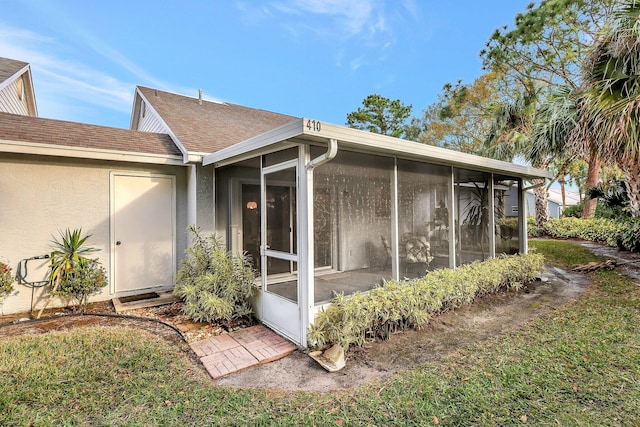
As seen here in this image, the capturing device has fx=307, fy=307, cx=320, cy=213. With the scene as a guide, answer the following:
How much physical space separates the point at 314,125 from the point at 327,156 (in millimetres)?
398

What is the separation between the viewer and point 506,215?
24.5 feet

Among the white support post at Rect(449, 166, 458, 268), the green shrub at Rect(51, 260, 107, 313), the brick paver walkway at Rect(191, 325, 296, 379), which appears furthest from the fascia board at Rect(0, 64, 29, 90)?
the white support post at Rect(449, 166, 458, 268)

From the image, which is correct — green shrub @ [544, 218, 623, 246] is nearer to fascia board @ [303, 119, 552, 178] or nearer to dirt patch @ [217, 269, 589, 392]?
fascia board @ [303, 119, 552, 178]

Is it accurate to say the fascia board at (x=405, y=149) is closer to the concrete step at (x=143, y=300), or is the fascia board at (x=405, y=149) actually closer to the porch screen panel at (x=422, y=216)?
the porch screen panel at (x=422, y=216)

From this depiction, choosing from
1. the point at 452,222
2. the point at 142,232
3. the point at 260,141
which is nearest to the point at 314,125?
the point at 260,141

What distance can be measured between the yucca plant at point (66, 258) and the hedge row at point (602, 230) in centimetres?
1252

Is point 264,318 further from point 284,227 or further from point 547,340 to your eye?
point 547,340

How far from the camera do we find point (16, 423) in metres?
2.46

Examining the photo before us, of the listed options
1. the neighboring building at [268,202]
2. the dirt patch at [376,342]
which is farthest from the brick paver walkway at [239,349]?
the neighboring building at [268,202]

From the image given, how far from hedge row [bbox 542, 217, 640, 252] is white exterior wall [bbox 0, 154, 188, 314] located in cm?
1246

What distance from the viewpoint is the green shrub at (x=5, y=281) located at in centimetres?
455

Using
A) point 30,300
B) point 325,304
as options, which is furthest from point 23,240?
point 325,304

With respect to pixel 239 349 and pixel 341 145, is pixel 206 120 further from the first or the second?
pixel 239 349

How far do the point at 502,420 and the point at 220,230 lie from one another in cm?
503
